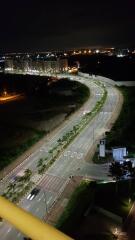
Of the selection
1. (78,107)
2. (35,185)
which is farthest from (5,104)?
(35,185)


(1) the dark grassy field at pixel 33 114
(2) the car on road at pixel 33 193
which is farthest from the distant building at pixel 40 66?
(2) the car on road at pixel 33 193

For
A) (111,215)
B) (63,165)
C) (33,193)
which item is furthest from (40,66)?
(111,215)

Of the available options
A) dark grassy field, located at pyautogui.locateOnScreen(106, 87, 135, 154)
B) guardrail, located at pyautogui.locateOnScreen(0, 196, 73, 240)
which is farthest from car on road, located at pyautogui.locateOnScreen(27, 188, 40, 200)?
guardrail, located at pyautogui.locateOnScreen(0, 196, 73, 240)

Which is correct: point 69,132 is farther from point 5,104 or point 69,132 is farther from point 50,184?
point 5,104

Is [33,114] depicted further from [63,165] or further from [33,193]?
[33,193]

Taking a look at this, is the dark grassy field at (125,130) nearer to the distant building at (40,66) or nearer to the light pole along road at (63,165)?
the light pole along road at (63,165)

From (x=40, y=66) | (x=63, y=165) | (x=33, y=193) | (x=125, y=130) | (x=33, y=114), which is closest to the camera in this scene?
(x=33, y=193)
